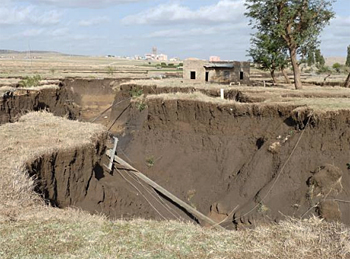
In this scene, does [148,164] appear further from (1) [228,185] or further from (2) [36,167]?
(2) [36,167]

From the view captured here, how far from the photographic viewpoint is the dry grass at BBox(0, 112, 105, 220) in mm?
7070

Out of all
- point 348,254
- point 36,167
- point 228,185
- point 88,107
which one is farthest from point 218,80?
point 348,254

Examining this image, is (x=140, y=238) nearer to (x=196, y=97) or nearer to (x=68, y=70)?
(x=196, y=97)

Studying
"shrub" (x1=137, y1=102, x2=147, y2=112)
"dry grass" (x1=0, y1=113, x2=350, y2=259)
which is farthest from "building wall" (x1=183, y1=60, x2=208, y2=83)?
"dry grass" (x1=0, y1=113, x2=350, y2=259)

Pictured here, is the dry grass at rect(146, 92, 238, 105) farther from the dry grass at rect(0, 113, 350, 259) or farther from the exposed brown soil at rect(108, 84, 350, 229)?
the dry grass at rect(0, 113, 350, 259)

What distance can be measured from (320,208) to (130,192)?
6.04 metres

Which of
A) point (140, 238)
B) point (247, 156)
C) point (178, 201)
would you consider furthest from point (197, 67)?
point (140, 238)

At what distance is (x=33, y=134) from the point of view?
11.2 meters

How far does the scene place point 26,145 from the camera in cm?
1002

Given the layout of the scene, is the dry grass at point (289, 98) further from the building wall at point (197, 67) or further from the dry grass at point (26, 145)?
the building wall at point (197, 67)

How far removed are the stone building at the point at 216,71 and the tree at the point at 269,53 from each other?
5.70ft

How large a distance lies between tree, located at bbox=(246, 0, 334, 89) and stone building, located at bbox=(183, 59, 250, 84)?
1071 centimetres

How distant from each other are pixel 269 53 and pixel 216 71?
717 centimetres

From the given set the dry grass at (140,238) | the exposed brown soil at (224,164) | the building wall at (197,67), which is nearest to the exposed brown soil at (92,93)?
the building wall at (197,67)
